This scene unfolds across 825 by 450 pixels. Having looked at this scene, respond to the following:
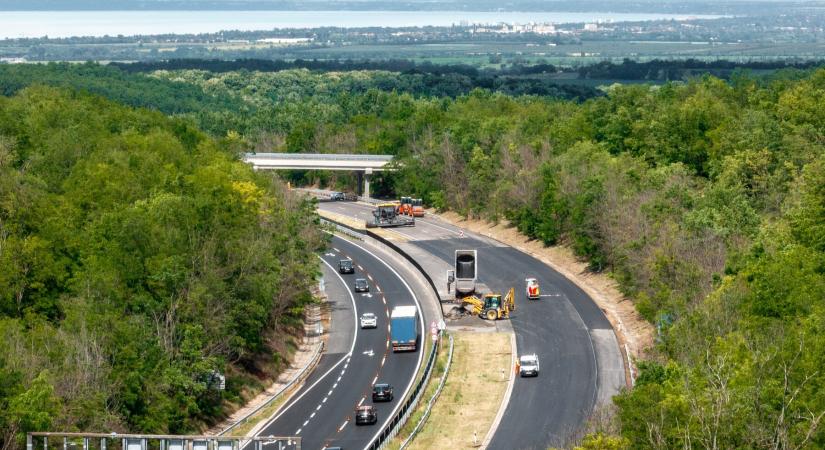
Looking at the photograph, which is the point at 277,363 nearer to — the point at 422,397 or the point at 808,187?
the point at 422,397

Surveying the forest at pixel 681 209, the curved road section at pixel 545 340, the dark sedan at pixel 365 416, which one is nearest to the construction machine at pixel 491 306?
the curved road section at pixel 545 340

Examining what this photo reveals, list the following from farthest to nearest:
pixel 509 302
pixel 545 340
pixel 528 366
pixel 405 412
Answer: pixel 509 302 < pixel 545 340 < pixel 528 366 < pixel 405 412


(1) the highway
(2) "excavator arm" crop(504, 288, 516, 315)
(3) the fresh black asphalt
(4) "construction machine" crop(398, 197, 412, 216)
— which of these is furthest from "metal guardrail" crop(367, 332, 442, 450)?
(4) "construction machine" crop(398, 197, 412, 216)

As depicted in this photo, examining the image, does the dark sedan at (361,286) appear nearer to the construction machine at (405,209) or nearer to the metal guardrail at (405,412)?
the metal guardrail at (405,412)

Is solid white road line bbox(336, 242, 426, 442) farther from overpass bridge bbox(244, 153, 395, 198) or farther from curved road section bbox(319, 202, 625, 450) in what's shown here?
overpass bridge bbox(244, 153, 395, 198)

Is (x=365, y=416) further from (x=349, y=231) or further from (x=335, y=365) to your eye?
(x=349, y=231)

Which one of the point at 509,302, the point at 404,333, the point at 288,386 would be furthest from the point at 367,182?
the point at 288,386

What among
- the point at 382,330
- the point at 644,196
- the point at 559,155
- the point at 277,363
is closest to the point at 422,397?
the point at 277,363
